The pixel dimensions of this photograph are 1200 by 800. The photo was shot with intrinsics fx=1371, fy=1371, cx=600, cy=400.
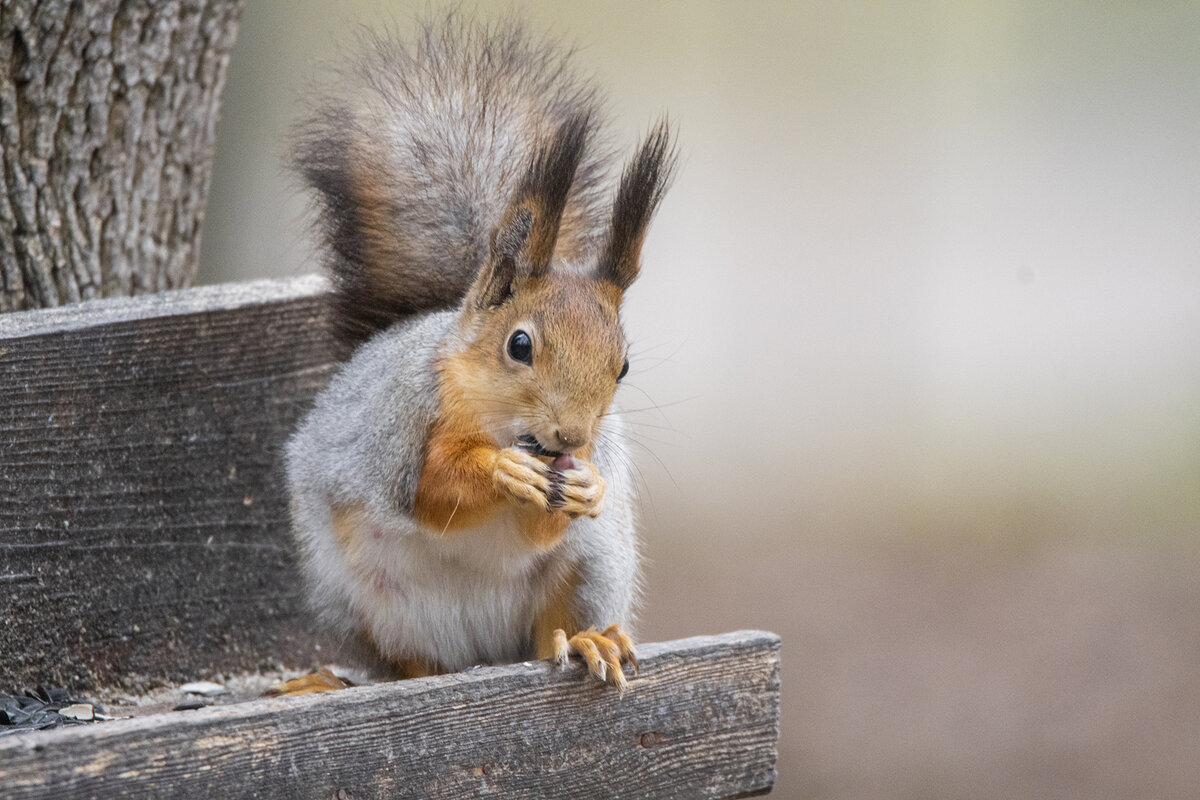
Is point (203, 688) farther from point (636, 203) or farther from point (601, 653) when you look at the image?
point (636, 203)

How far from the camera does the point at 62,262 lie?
2.16 metres

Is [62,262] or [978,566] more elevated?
[62,262]

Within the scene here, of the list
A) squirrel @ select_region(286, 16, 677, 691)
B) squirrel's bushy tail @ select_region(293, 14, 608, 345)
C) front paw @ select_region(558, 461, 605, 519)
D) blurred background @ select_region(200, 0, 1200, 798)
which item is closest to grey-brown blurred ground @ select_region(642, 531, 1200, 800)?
blurred background @ select_region(200, 0, 1200, 798)

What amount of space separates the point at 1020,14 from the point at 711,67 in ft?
3.63

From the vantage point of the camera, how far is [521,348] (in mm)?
1624

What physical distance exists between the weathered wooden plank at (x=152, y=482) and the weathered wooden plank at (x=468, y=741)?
2.01 feet

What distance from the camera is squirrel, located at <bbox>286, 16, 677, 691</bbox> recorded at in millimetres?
1605

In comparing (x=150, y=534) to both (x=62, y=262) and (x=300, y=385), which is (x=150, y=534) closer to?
(x=300, y=385)

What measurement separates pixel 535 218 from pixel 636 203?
0.13m

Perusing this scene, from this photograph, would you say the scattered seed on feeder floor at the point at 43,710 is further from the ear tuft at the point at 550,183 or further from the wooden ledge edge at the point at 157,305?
the ear tuft at the point at 550,183

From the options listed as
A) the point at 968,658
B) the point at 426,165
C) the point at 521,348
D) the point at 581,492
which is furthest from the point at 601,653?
the point at 968,658

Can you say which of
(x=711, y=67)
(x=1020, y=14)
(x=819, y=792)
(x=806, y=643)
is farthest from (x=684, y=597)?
(x=1020, y=14)

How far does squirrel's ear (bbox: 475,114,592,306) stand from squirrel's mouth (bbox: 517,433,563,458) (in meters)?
0.18

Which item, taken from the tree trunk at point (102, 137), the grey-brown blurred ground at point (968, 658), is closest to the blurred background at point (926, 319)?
the grey-brown blurred ground at point (968, 658)
